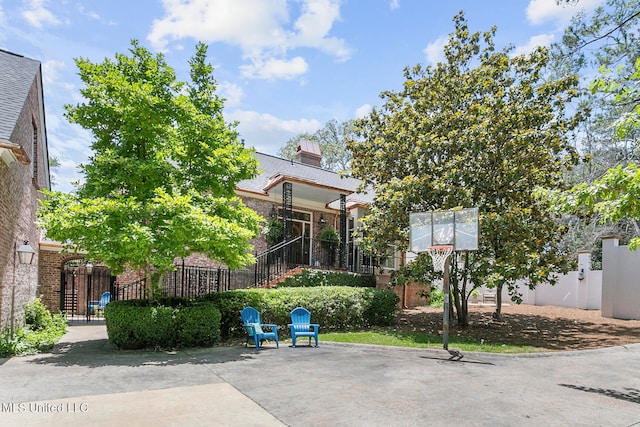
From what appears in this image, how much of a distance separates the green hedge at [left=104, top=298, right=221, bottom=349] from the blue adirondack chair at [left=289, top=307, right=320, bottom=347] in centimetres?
166

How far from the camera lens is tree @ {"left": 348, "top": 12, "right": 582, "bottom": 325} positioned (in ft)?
35.5

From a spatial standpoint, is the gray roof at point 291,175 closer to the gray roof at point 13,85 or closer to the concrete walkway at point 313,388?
the gray roof at point 13,85

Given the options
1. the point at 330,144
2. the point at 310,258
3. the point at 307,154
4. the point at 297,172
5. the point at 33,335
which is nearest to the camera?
the point at 33,335

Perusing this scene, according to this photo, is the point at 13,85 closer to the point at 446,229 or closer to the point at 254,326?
the point at 254,326

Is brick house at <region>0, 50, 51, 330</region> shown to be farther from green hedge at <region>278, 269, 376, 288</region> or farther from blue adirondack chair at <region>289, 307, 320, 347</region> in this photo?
green hedge at <region>278, 269, 376, 288</region>

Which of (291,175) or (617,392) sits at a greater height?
(291,175)

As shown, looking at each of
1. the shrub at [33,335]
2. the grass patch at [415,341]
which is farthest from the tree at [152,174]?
the grass patch at [415,341]

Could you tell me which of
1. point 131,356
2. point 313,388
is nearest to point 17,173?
point 131,356

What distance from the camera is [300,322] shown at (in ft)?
32.5

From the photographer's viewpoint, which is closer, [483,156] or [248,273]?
[483,156]

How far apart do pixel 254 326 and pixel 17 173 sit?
6244 mm

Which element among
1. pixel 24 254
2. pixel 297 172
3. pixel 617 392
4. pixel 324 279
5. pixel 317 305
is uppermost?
pixel 297 172

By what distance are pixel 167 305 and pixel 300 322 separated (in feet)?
9.86

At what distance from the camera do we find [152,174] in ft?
29.6
